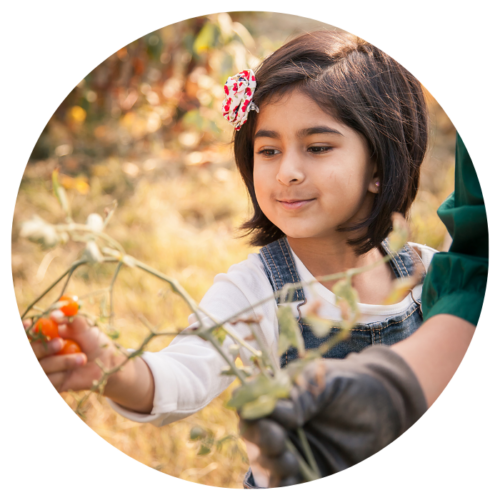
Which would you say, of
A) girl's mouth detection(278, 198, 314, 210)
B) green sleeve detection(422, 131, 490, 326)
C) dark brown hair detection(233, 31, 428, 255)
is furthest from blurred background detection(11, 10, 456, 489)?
green sleeve detection(422, 131, 490, 326)

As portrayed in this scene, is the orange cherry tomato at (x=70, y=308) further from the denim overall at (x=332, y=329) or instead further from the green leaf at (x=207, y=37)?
the green leaf at (x=207, y=37)

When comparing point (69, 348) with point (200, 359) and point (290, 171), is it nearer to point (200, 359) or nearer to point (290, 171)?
point (200, 359)

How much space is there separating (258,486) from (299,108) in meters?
0.70

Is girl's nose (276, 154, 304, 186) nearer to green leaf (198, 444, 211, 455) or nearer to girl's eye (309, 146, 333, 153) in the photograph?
girl's eye (309, 146, 333, 153)

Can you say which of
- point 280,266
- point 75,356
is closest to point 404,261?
point 280,266

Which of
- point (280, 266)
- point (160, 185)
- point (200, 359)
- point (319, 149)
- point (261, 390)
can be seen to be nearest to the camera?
point (261, 390)

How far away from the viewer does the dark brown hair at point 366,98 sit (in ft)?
3.07

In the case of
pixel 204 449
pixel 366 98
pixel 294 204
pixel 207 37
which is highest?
pixel 207 37

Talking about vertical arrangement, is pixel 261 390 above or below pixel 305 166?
below

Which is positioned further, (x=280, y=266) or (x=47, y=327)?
(x=280, y=266)

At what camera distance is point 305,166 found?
0.87 meters

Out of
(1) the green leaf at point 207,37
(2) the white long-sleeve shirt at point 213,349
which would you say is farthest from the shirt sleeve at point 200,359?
(1) the green leaf at point 207,37

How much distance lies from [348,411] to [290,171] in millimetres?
454

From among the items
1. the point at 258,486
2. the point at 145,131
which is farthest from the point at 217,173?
the point at 258,486
